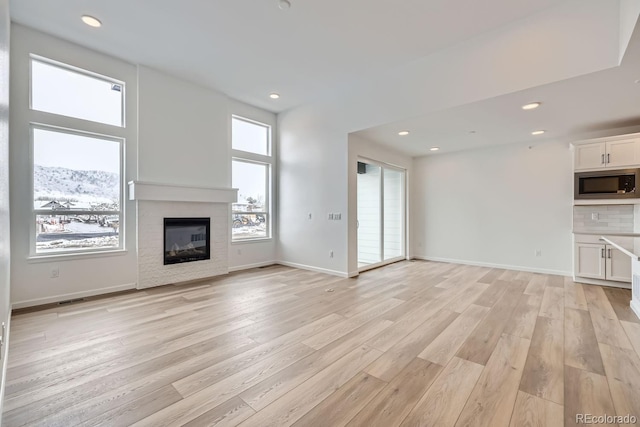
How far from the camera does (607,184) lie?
4.34 meters

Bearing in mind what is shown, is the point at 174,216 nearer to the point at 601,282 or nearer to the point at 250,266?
the point at 250,266

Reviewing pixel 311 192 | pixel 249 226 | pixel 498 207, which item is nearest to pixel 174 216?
pixel 249 226

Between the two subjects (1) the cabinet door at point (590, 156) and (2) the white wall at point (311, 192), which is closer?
(1) the cabinet door at point (590, 156)

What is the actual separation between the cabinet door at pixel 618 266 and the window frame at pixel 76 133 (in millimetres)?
7430

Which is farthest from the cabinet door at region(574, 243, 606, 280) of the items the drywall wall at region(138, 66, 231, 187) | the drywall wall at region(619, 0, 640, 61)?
the drywall wall at region(138, 66, 231, 187)

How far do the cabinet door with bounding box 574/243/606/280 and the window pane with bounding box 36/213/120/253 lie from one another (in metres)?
7.33

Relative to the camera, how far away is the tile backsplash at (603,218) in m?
4.44

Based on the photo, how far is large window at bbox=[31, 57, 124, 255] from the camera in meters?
3.61

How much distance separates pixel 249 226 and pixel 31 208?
3270mm

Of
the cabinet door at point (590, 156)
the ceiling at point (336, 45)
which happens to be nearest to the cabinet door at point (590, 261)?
the cabinet door at point (590, 156)

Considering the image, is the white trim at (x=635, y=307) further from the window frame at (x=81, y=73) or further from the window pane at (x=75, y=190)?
the window frame at (x=81, y=73)

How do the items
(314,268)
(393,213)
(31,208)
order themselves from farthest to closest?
(393,213) → (314,268) → (31,208)

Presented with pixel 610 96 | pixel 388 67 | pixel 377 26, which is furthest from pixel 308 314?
pixel 610 96

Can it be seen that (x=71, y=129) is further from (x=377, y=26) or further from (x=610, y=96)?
(x=610, y=96)
